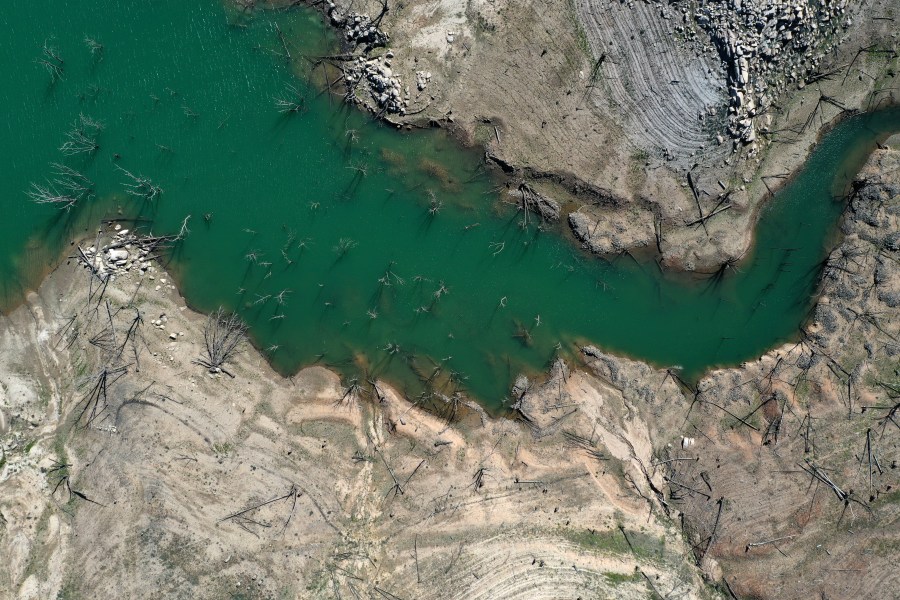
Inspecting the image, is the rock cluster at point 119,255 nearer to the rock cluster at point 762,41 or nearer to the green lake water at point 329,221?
the green lake water at point 329,221

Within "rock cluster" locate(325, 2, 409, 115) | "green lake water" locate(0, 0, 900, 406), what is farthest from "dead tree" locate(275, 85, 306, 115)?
"rock cluster" locate(325, 2, 409, 115)

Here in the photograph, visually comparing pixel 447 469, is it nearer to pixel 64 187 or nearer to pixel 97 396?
pixel 97 396

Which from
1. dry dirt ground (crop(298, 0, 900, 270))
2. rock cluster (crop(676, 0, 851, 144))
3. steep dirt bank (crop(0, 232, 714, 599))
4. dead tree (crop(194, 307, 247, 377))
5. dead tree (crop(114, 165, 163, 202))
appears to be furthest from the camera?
dead tree (crop(114, 165, 163, 202))

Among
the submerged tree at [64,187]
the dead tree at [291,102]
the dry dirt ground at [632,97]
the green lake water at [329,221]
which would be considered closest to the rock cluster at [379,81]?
the dry dirt ground at [632,97]

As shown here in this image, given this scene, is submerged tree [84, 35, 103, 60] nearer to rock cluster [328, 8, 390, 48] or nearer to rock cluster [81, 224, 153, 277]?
rock cluster [81, 224, 153, 277]

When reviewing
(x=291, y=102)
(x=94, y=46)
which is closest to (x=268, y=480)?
(x=291, y=102)

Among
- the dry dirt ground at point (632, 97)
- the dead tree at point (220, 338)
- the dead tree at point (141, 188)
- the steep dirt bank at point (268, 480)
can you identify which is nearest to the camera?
the steep dirt bank at point (268, 480)

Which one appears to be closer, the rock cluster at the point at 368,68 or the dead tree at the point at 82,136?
the rock cluster at the point at 368,68
